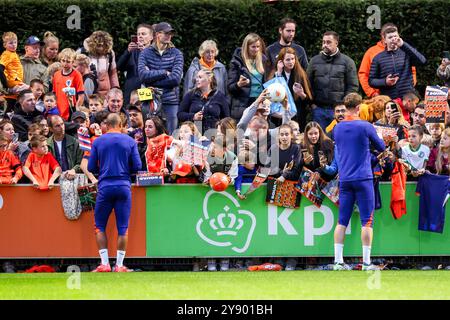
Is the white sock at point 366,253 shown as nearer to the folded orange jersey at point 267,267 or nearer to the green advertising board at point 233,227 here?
the green advertising board at point 233,227

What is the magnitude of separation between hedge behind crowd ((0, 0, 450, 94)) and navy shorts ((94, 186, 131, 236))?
5.52 metres

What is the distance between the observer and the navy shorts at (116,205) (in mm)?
16953

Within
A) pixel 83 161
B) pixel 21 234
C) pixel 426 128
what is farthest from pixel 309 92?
pixel 21 234

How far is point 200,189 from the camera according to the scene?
696 inches

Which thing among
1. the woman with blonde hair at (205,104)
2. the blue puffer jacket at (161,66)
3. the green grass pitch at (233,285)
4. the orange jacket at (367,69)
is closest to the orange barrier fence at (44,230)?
the green grass pitch at (233,285)

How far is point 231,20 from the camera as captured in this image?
2216cm

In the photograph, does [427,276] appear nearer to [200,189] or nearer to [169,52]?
[200,189]

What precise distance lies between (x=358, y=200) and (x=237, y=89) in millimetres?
3749

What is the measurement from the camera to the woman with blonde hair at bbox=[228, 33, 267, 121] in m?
19.9

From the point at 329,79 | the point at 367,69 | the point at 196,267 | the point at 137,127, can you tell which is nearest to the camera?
the point at 196,267

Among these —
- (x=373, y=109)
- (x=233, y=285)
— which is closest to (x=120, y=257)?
(x=233, y=285)

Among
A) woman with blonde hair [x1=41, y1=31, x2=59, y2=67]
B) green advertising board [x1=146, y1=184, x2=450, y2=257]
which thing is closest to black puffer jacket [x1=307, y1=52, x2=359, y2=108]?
green advertising board [x1=146, y1=184, x2=450, y2=257]

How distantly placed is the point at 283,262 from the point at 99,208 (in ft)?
9.18

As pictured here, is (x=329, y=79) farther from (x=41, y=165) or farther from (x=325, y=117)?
(x=41, y=165)
